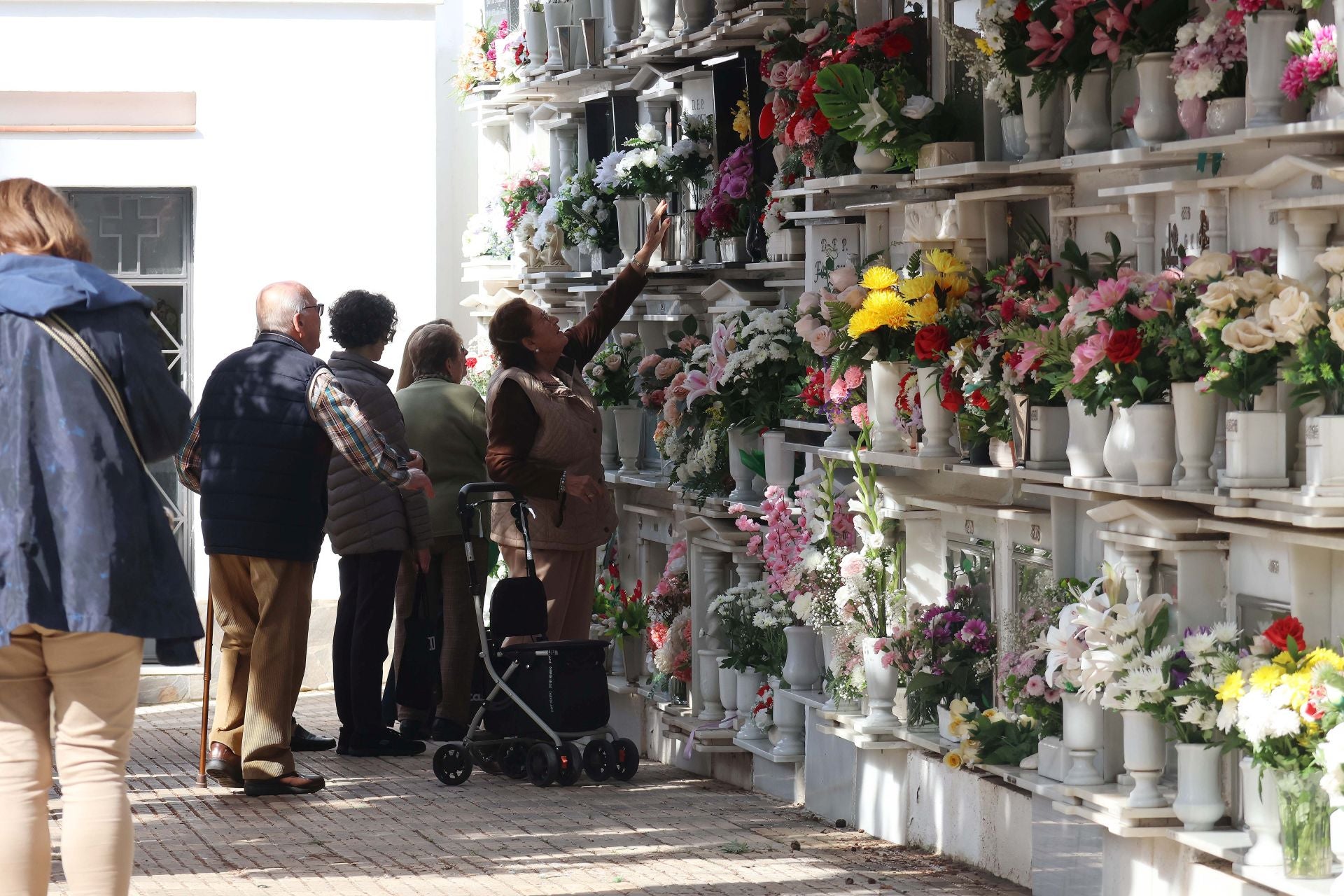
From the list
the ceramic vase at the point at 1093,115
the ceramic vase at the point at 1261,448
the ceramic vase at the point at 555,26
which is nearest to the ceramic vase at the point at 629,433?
the ceramic vase at the point at 555,26

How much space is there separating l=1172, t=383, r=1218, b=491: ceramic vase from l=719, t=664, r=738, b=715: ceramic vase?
12.1 ft

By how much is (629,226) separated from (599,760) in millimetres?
3018

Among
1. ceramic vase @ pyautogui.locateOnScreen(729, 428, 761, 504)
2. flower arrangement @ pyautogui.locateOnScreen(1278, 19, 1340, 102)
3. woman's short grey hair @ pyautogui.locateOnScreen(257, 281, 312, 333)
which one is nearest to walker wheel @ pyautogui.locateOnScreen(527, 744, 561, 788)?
ceramic vase @ pyautogui.locateOnScreen(729, 428, 761, 504)

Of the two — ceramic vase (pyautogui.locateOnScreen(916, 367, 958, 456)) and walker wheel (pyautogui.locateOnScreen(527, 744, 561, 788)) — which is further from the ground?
ceramic vase (pyautogui.locateOnScreen(916, 367, 958, 456))

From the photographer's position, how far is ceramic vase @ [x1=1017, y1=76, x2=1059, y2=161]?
6.61 m

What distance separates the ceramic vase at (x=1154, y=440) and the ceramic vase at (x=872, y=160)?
7.05ft

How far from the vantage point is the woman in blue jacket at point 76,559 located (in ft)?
16.5

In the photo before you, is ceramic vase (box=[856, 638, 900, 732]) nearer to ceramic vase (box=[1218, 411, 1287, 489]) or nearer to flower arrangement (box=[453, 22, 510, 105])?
ceramic vase (box=[1218, 411, 1287, 489])

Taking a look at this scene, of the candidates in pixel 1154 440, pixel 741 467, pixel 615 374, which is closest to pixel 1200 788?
pixel 1154 440

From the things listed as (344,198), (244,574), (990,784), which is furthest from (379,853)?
(344,198)

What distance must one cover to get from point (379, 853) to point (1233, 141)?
13.4 ft

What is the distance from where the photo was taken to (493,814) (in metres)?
8.37

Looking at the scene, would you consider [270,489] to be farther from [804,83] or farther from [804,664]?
[804,83]

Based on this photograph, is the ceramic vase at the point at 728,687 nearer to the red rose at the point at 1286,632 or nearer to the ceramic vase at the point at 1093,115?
the ceramic vase at the point at 1093,115
